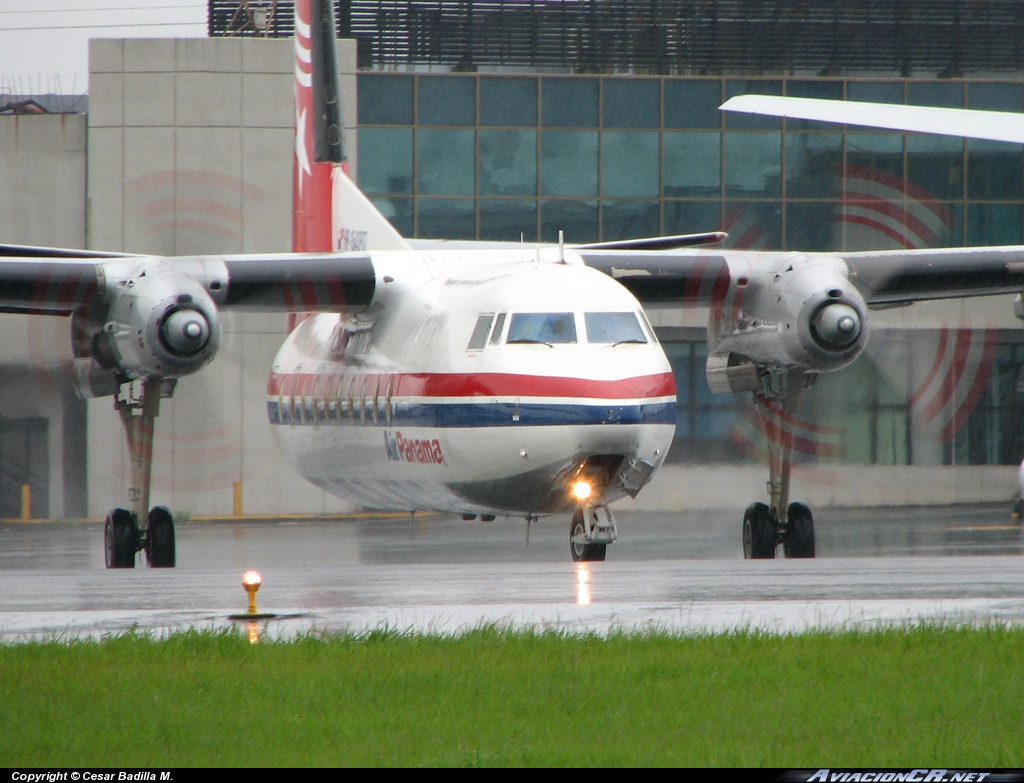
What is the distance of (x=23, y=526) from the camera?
29.1 m

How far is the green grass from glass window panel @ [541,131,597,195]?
1004 inches

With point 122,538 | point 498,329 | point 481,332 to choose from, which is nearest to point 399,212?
point 122,538

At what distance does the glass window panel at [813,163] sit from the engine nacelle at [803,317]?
16426 millimetres

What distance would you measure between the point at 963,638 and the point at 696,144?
85.8 ft

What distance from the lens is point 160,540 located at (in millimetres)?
17781

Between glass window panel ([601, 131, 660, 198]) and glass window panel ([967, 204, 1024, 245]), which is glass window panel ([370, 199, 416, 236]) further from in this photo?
glass window panel ([967, 204, 1024, 245])

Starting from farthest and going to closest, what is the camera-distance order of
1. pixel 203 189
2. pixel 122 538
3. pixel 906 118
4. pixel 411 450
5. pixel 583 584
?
pixel 203 189, pixel 122 538, pixel 411 450, pixel 583 584, pixel 906 118

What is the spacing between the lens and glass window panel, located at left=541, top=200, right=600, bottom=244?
32750mm

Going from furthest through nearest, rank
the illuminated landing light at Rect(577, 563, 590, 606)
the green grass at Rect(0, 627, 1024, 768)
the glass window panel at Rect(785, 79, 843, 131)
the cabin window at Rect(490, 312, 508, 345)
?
the glass window panel at Rect(785, 79, 843, 131), the cabin window at Rect(490, 312, 508, 345), the illuminated landing light at Rect(577, 563, 590, 606), the green grass at Rect(0, 627, 1024, 768)

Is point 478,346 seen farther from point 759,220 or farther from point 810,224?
point 810,224

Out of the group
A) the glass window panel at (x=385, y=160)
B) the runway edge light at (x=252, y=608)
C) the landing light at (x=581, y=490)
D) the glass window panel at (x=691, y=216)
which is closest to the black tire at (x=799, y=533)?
the landing light at (x=581, y=490)

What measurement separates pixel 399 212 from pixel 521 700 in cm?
2657

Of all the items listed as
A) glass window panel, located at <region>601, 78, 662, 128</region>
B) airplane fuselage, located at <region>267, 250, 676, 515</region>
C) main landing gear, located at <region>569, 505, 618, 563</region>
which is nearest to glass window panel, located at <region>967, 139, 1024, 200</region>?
glass window panel, located at <region>601, 78, 662, 128</region>

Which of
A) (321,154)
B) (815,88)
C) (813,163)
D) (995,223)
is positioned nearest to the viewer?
(321,154)
